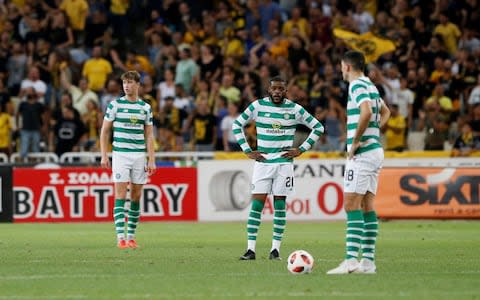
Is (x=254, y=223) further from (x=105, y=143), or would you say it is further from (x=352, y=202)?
(x=105, y=143)

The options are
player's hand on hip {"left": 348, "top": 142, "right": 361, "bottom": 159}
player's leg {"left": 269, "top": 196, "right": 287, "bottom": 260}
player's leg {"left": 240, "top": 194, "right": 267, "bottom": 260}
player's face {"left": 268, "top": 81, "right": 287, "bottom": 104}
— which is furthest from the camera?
player's face {"left": 268, "top": 81, "right": 287, "bottom": 104}

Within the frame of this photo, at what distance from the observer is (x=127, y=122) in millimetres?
18062

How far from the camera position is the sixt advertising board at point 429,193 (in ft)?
85.5

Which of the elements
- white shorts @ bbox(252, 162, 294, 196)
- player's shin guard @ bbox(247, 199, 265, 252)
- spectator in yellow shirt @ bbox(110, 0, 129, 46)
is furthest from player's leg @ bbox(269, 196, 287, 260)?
spectator in yellow shirt @ bbox(110, 0, 129, 46)

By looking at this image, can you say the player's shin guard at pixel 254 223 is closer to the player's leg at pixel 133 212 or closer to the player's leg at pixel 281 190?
the player's leg at pixel 281 190

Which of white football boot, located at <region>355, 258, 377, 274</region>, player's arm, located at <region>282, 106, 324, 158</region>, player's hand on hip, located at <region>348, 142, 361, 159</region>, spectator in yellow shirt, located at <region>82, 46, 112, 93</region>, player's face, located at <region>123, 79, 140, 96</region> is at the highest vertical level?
spectator in yellow shirt, located at <region>82, 46, 112, 93</region>

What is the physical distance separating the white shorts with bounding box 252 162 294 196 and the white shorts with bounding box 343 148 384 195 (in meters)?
2.76

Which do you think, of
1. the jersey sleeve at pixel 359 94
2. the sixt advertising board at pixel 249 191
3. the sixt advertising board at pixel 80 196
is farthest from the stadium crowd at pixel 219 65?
the jersey sleeve at pixel 359 94

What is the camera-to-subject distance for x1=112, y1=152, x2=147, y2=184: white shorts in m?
18.0

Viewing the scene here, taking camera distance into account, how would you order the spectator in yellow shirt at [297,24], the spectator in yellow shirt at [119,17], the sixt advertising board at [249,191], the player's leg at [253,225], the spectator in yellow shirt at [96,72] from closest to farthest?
1. the player's leg at [253,225]
2. the sixt advertising board at [249,191]
3. the spectator in yellow shirt at [96,72]
4. the spectator in yellow shirt at [297,24]
5. the spectator in yellow shirt at [119,17]

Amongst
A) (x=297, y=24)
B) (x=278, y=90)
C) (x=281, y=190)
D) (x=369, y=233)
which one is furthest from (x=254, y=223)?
(x=297, y=24)

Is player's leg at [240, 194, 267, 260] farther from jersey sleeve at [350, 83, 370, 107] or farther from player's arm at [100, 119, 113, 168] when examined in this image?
jersey sleeve at [350, 83, 370, 107]

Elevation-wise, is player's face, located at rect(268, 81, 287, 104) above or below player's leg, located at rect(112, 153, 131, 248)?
above

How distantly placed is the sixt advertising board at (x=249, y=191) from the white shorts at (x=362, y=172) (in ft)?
43.8
